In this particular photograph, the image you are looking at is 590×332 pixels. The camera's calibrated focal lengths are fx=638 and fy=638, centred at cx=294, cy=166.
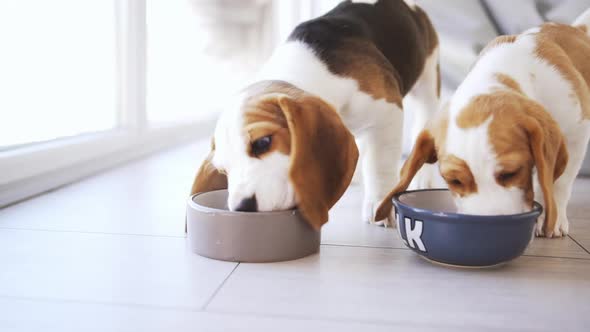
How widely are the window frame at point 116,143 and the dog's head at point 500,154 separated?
5.48 feet

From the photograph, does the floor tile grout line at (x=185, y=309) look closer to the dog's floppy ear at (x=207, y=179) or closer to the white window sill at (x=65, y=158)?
the dog's floppy ear at (x=207, y=179)

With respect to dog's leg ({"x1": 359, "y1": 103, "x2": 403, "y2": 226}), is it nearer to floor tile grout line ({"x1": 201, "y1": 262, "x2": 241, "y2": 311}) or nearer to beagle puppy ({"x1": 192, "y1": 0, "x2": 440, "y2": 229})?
beagle puppy ({"x1": 192, "y1": 0, "x2": 440, "y2": 229})

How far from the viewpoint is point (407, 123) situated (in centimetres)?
378

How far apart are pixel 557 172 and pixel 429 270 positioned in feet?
1.46

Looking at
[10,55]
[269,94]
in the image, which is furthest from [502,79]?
[10,55]

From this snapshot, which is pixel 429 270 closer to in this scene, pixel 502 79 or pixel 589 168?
pixel 502 79

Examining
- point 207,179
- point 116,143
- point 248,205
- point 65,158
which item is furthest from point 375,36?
point 116,143

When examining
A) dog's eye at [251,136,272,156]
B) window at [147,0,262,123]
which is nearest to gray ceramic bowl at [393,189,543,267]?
dog's eye at [251,136,272,156]

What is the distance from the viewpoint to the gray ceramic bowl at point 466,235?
1583 millimetres

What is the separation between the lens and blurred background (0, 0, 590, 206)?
2.65 m

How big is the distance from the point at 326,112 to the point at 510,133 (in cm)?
48

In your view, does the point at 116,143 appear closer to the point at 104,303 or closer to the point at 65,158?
the point at 65,158

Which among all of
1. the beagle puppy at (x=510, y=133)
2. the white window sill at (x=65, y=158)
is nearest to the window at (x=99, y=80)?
the white window sill at (x=65, y=158)

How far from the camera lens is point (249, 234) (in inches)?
67.2
